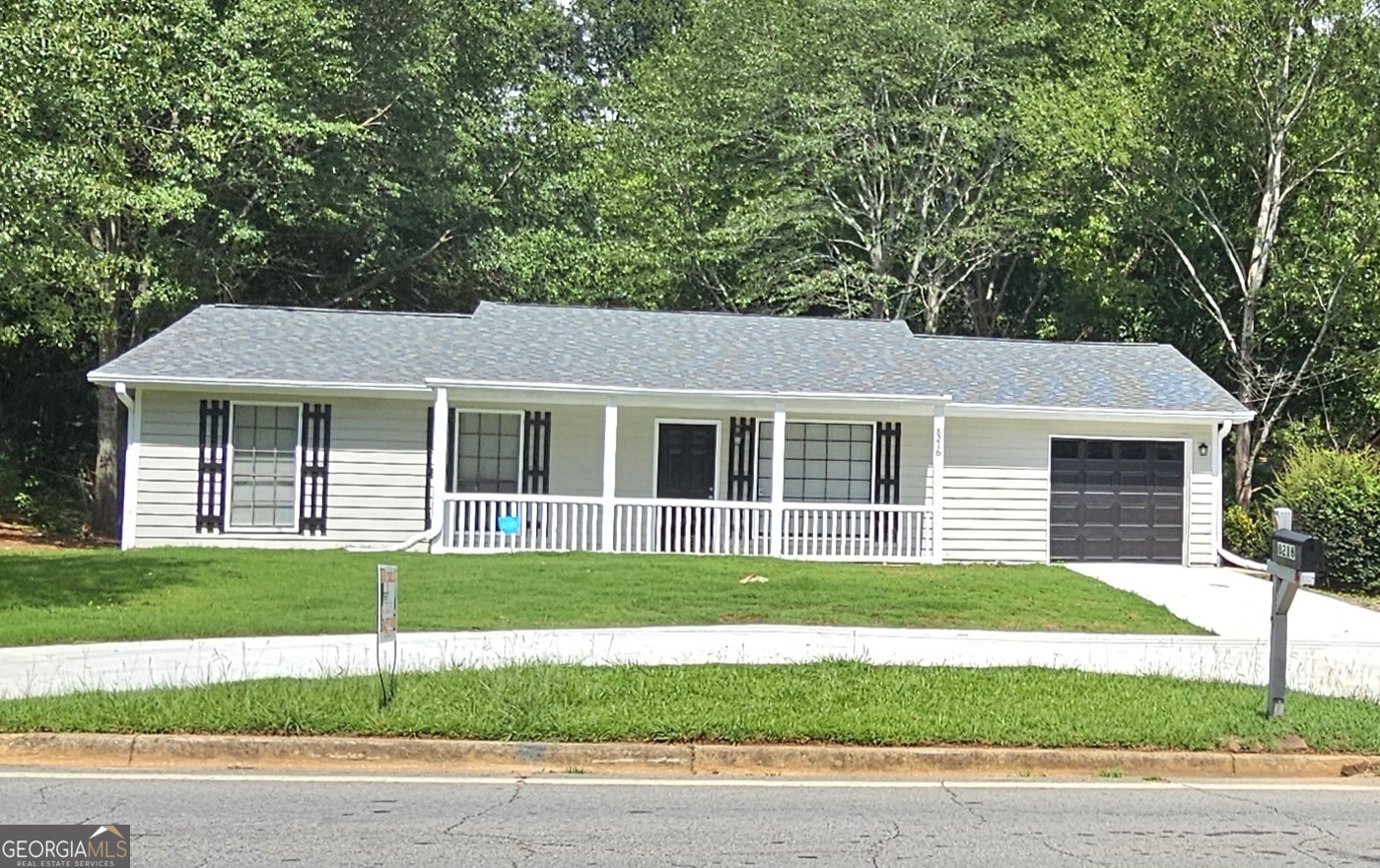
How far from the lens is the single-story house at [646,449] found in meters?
21.3

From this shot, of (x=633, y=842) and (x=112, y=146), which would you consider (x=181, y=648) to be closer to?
(x=633, y=842)

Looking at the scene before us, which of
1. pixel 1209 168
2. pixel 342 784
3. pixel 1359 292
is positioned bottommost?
pixel 342 784

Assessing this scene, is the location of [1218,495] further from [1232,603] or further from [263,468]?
[263,468]

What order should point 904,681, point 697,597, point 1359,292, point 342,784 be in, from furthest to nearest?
point 1359,292, point 697,597, point 904,681, point 342,784

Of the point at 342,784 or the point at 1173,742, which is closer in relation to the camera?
the point at 342,784

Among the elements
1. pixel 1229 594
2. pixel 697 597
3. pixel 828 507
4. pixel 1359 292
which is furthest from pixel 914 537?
pixel 1359 292

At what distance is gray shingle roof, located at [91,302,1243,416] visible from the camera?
21516mm

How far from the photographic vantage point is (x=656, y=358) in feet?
75.9

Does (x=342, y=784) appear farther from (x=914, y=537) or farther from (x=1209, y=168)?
(x=1209, y=168)

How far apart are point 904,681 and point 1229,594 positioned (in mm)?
10333

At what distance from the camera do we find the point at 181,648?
12148 millimetres

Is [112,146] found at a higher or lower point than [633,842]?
higher

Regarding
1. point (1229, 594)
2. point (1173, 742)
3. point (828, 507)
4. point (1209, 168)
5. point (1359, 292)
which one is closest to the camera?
point (1173, 742)

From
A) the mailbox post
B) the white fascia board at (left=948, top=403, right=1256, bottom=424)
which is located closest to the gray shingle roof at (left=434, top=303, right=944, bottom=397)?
the white fascia board at (left=948, top=403, right=1256, bottom=424)
